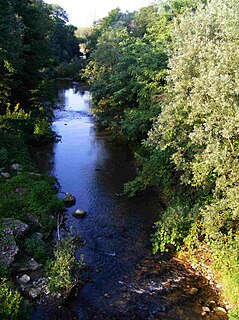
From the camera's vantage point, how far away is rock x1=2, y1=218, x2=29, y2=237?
13164 millimetres

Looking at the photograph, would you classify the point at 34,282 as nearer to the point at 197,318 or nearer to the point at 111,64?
the point at 197,318

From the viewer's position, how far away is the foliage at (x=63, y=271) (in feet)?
35.4

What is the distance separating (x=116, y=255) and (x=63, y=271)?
9.91 ft

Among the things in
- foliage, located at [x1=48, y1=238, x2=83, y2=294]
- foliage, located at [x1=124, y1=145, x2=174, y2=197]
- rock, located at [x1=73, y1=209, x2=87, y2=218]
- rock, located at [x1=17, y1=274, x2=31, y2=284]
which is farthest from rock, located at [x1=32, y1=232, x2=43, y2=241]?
foliage, located at [x1=124, y1=145, x2=174, y2=197]

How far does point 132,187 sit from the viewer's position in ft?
60.2

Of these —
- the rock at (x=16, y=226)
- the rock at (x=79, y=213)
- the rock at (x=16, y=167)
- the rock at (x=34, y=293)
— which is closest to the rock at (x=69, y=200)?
the rock at (x=79, y=213)

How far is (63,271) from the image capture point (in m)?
10.9

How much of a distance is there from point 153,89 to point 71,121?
18.2m

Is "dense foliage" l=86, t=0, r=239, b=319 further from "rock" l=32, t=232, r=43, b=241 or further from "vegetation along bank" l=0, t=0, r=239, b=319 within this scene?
"rock" l=32, t=232, r=43, b=241

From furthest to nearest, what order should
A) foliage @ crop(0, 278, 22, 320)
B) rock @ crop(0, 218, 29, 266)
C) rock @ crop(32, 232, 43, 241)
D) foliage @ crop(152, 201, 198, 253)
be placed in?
rock @ crop(32, 232, 43, 241) → foliage @ crop(152, 201, 198, 253) → rock @ crop(0, 218, 29, 266) → foliage @ crop(0, 278, 22, 320)

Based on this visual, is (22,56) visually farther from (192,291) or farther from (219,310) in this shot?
(219,310)

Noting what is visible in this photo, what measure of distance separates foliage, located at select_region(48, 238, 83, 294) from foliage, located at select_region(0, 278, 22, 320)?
4.16ft

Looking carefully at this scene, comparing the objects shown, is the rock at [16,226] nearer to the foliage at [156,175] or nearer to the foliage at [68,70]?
the foliage at [156,175]

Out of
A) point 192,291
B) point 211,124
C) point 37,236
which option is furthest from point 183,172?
point 37,236
